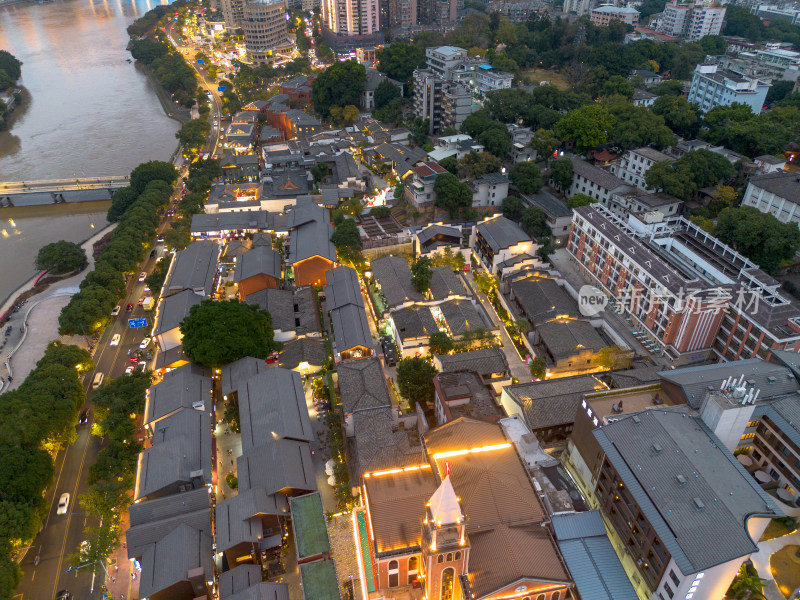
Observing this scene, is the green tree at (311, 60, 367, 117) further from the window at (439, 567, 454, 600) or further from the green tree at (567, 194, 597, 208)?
the window at (439, 567, 454, 600)

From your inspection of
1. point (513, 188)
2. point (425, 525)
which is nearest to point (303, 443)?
point (425, 525)

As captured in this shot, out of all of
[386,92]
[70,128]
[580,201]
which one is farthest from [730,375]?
[70,128]

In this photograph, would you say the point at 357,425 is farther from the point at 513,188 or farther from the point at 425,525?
the point at 513,188

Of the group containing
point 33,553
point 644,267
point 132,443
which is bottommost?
point 33,553

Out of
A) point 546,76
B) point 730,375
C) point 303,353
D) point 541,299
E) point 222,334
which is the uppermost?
point 546,76

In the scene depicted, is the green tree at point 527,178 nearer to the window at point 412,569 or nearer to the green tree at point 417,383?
the green tree at point 417,383

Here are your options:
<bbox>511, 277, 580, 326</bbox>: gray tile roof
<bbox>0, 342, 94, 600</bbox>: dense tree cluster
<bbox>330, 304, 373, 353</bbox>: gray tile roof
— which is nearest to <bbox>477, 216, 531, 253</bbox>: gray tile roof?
<bbox>511, 277, 580, 326</bbox>: gray tile roof

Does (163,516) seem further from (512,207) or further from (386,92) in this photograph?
(386,92)

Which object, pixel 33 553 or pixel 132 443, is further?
pixel 132 443
